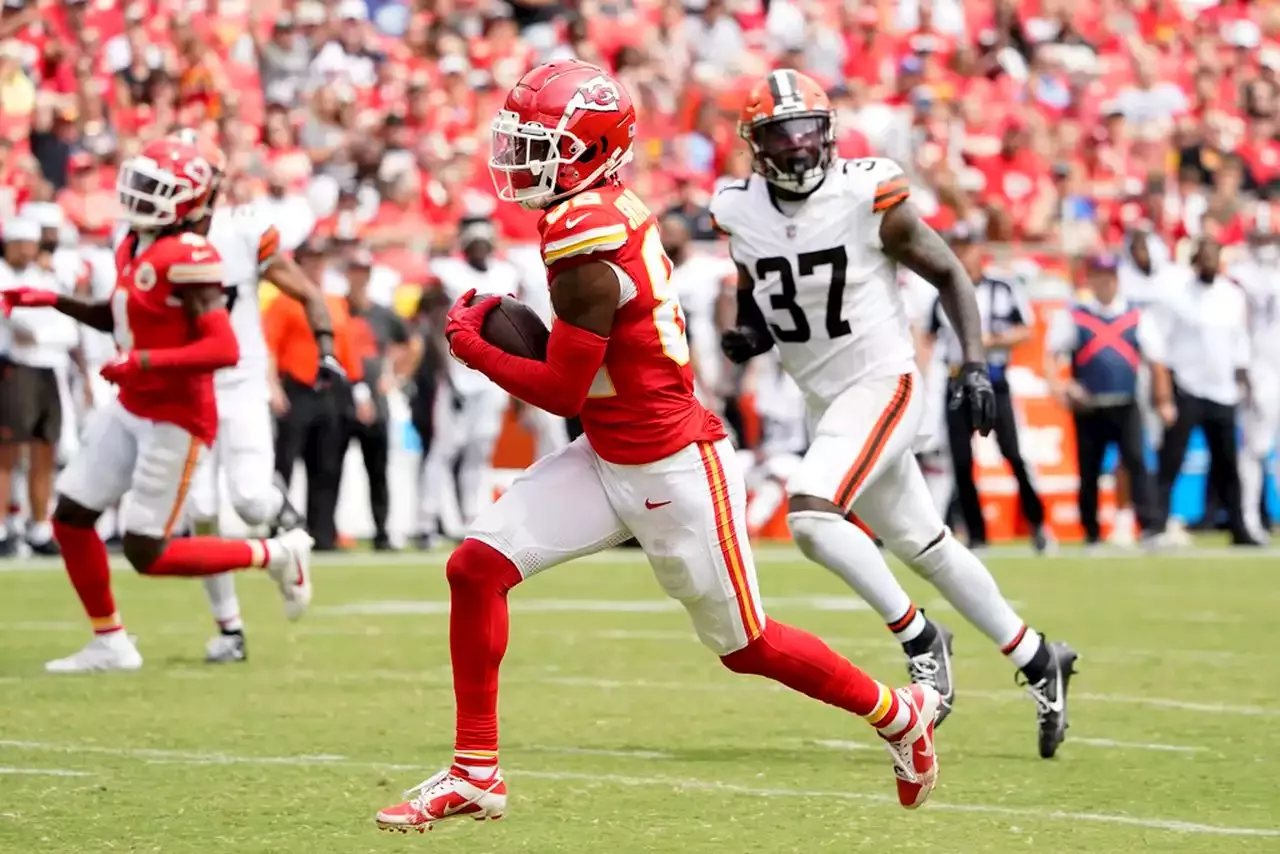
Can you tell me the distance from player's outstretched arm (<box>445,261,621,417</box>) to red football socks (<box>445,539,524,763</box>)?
1.25 feet

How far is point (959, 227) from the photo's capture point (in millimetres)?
14875

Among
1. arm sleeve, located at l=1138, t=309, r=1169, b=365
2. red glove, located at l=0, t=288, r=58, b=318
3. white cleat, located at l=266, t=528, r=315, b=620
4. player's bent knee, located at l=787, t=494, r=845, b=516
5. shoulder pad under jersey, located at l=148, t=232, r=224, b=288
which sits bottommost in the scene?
arm sleeve, located at l=1138, t=309, r=1169, b=365

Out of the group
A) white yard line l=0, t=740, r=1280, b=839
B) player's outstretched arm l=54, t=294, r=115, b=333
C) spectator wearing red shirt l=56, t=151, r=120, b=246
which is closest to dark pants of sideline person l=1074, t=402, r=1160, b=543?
spectator wearing red shirt l=56, t=151, r=120, b=246

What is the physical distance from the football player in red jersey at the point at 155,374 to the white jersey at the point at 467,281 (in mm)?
6952

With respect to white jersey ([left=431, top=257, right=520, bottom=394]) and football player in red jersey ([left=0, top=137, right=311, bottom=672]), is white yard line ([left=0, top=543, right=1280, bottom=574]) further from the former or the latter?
football player in red jersey ([left=0, top=137, right=311, bottom=672])

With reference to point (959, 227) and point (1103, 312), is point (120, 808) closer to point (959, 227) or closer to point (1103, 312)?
point (959, 227)

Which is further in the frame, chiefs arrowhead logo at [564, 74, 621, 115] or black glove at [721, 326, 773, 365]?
black glove at [721, 326, 773, 365]

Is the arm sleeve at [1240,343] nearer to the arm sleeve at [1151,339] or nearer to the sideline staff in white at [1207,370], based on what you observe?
the sideline staff in white at [1207,370]

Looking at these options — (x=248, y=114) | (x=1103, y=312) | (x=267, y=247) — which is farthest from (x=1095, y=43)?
(x=267, y=247)

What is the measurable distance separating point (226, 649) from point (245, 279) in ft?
4.84

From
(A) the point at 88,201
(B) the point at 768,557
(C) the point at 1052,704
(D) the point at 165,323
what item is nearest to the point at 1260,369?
(B) the point at 768,557

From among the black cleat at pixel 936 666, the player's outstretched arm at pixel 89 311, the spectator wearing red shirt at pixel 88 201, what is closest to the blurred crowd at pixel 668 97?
the spectator wearing red shirt at pixel 88 201

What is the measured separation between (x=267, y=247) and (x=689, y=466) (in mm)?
4075

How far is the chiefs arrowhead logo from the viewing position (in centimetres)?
513
